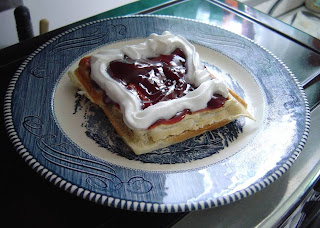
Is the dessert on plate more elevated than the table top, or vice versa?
the dessert on plate

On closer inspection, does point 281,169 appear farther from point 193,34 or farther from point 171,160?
point 193,34

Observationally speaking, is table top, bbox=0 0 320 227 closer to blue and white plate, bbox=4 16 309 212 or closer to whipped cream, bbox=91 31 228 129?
blue and white plate, bbox=4 16 309 212

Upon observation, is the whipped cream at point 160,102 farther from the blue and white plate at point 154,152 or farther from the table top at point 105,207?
the table top at point 105,207

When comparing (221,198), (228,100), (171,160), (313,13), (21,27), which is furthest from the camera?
(313,13)

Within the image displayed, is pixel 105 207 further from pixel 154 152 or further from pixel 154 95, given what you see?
pixel 154 95

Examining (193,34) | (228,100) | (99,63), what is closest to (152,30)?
(193,34)

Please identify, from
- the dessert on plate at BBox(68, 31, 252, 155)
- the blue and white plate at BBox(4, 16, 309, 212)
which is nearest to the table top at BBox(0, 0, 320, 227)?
the blue and white plate at BBox(4, 16, 309, 212)

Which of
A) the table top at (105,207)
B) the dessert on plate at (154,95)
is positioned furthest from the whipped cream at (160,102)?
the table top at (105,207)
